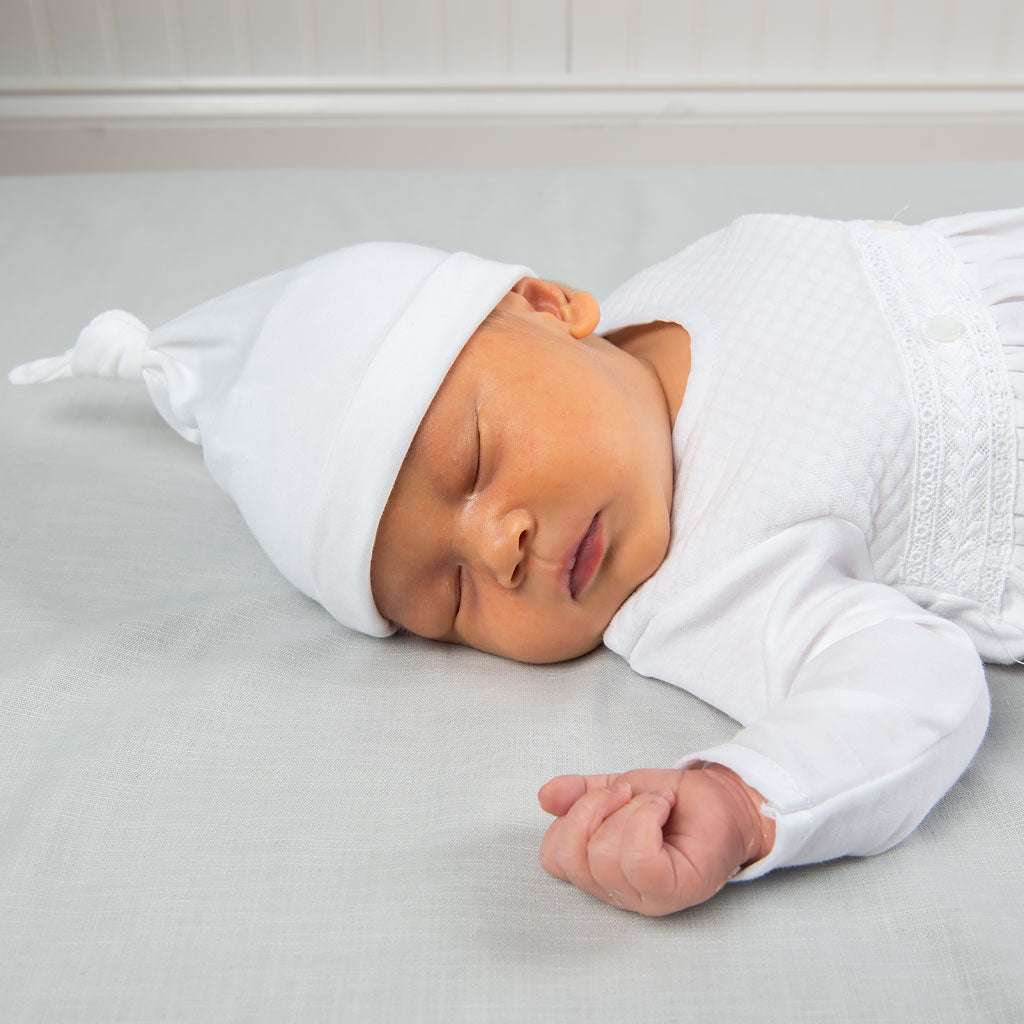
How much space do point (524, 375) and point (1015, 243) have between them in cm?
46

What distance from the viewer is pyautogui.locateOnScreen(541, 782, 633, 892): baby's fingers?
2.15 ft

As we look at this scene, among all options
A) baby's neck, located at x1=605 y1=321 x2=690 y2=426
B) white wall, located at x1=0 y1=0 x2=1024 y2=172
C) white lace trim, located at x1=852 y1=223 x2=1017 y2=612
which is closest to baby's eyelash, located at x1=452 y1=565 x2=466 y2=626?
baby's neck, located at x1=605 y1=321 x2=690 y2=426

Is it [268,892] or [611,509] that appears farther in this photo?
[611,509]

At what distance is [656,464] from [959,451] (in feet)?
0.75

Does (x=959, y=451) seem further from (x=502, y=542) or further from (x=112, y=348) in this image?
(x=112, y=348)

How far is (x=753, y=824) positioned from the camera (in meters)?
0.67

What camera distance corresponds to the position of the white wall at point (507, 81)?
203cm

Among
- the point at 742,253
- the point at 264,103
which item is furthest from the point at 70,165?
the point at 742,253

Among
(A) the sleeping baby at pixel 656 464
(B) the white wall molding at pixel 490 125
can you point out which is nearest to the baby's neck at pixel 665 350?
(A) the sleeping baby at pixel 656 464

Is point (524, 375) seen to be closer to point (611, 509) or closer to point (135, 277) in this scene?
point (611, 509)

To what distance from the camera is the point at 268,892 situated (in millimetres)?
673

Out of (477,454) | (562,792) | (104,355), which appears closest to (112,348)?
(104,355)

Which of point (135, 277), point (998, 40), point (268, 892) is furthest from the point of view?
point (998, 40)

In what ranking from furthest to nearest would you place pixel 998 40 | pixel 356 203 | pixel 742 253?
pixel 998 40
pixel 356 203
pixel 742 253
